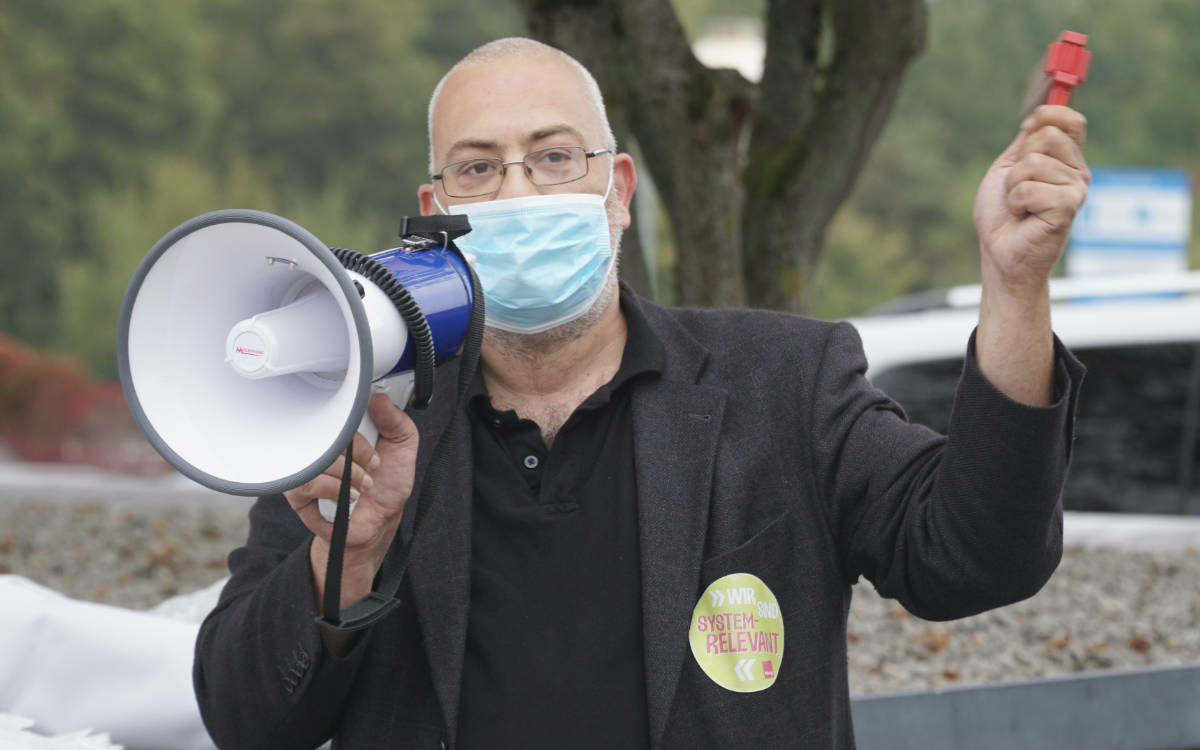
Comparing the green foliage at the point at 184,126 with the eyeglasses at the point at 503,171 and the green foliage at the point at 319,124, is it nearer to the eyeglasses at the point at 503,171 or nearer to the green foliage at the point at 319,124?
the green foliage at the point at 319,124

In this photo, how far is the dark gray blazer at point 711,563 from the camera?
2.28m

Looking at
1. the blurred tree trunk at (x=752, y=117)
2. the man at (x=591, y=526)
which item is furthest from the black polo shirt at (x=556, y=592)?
the blurred tree trunk at (x=752, y=117)

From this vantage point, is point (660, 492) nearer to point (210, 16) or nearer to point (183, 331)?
point (183, 331)

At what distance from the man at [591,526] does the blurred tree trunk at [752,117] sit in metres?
2.22

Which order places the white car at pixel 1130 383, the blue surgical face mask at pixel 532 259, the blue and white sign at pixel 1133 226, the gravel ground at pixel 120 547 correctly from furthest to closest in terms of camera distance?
the blue and white sign at pixel 1133 226 < the white car at pixel 1130 383 < the gravel ground at pixel 120 547 < the blue surgical face mask at pixel 532 259

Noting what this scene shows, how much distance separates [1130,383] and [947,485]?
5188 millimetres

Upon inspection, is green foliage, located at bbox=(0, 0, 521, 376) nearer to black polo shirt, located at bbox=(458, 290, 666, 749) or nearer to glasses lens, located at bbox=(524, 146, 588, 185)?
glasses lens, located at bbox=(524, 146, 588, 185)

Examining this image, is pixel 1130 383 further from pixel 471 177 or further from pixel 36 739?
pixel 36 739

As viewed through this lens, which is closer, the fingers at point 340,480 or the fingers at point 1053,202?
the fingers at point 1053,202

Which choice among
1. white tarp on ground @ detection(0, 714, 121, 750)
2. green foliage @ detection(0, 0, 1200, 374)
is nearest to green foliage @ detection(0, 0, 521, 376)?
green foliage @ detection(0, 0, 1200, 374)

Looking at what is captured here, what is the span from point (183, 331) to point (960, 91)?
54.2m

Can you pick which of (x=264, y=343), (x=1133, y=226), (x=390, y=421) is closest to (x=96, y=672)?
(x=390, y=421)

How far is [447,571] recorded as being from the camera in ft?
7.91

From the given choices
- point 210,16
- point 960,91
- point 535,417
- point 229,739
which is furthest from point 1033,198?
point 960,91
